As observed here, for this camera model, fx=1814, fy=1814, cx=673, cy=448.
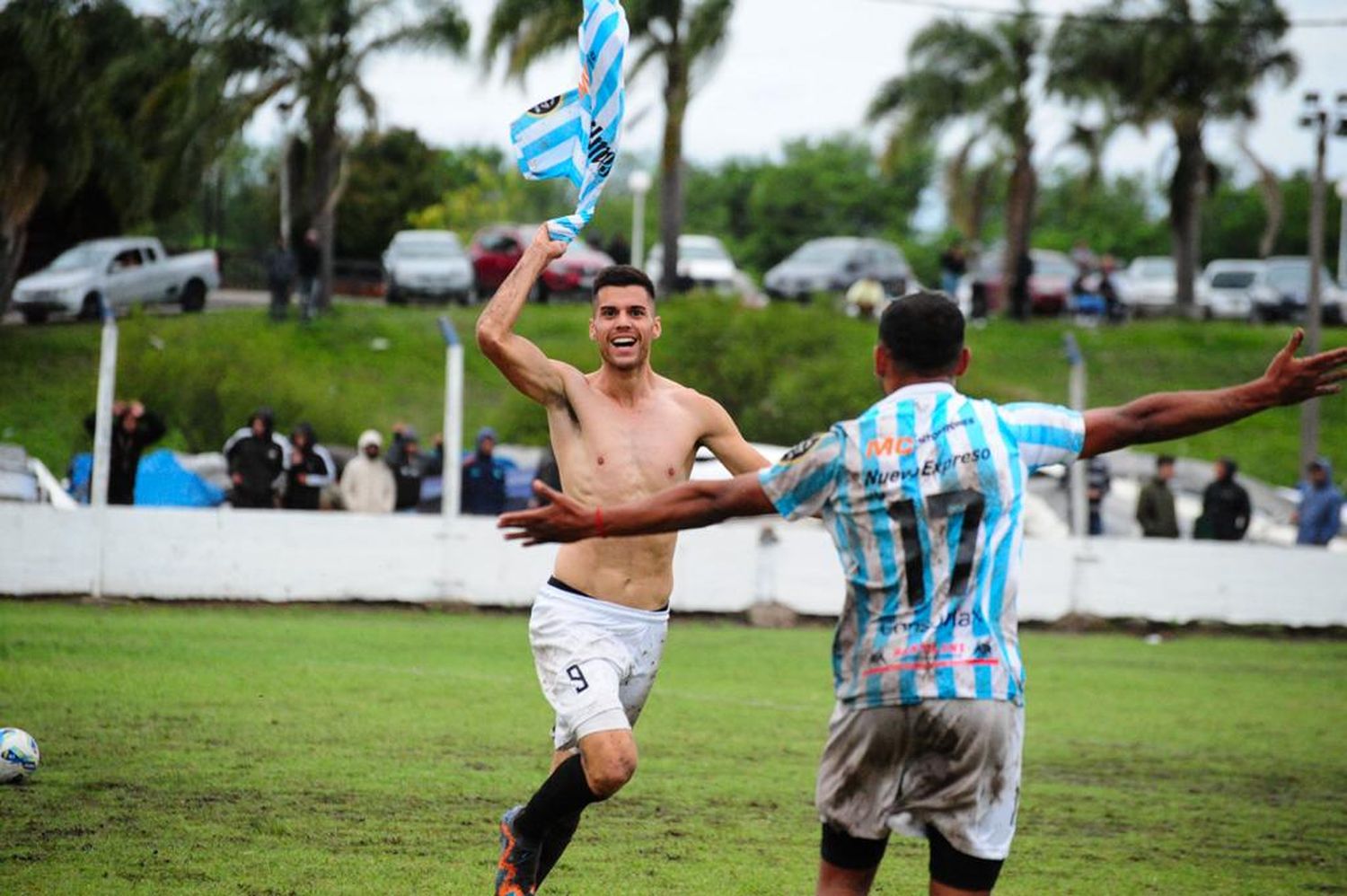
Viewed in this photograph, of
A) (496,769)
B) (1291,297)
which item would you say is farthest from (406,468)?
(1291,297)

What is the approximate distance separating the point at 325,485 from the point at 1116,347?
974 inches

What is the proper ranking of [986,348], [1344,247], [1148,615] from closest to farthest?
[1148,615], [986,348], [1344,247]

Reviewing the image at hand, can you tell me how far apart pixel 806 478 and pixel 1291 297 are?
4255cm

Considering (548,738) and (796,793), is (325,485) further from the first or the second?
(796,793)

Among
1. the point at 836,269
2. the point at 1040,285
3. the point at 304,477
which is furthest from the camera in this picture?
the point at 1040,285

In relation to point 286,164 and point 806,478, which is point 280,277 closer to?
point 286,164

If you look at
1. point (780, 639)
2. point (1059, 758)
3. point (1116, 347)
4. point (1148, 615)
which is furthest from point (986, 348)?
point (1059, 758)

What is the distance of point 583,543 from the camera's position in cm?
626

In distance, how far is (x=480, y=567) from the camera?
17844 millimetres

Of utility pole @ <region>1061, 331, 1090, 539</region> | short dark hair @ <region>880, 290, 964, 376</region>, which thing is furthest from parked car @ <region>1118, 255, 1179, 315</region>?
short dark hair @ <region>880, 290, 964, 376</region>

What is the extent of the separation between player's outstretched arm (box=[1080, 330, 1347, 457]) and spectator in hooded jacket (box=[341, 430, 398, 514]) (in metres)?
14.8

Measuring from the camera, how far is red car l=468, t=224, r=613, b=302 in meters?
39.9

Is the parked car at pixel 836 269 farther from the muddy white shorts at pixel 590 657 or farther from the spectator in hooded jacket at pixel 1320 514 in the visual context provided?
the muddy white shorts at pixel 590 657

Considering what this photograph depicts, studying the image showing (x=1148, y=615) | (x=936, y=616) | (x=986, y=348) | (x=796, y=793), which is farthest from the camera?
(x=986, y=348)
